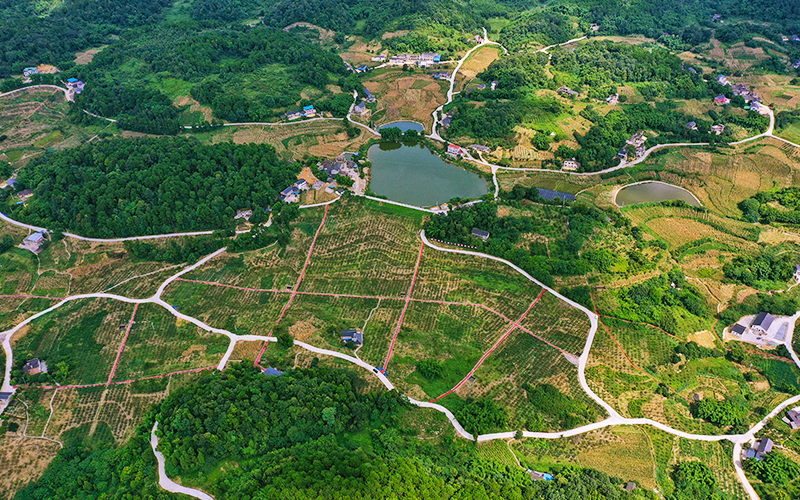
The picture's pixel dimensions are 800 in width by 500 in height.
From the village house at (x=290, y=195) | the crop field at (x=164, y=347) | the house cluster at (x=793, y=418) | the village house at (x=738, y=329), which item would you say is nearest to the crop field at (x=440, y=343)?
the crop field at (x=164, y=347)

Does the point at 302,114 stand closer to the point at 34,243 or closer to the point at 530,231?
the point at 34,243

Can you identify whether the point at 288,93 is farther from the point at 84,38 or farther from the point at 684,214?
the point at 684,214

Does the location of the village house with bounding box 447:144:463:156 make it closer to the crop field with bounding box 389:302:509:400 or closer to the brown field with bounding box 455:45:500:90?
the brown field with bounding box 455:45:500:90

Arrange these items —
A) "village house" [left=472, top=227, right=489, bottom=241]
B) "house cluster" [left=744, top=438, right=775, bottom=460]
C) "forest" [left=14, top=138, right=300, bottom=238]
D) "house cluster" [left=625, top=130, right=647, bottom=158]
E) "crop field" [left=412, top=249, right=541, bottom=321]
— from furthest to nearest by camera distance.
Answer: "house cluster" [left=625, top=130, right=647, bottom=158]
"forest" [left=14, top=138, right=300, bottom=238]
"village house" [left=472, top=227, right=489, bottom=241]
"crop field" [left=412, top=249, right=541, bottom=321]
"house cluster" [left=744, top=438, right=775, bottom=460]

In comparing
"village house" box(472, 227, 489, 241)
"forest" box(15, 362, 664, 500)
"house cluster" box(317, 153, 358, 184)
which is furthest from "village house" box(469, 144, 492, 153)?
"forest" box(15, 362, 664, 500)

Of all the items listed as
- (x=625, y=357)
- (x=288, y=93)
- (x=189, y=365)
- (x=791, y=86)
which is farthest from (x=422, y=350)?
(x=791, y=86)

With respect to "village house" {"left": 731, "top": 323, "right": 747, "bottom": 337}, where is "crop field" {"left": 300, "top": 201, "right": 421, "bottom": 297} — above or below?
below

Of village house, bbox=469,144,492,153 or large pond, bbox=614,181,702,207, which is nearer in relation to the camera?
large pond, bbox=614,181,702,207
